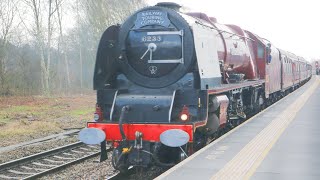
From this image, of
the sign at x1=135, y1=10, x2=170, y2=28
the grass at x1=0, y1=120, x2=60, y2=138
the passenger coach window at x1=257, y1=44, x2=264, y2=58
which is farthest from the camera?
the passenger coach window at x1=257, y1=44, x2=264, y2=58

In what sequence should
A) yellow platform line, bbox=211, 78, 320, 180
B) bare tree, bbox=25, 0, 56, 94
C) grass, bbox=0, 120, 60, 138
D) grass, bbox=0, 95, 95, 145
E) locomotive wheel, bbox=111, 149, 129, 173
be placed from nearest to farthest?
yellow platform line, bbox=211, 78, 320, 180
locomotive wheel, bbox=111, 149, 129, 173
grass, bbox=0, 120, 60, 138
grass, bbox=0, 95, 95, 145
bare tree, bbox=25, 0, 56, 94

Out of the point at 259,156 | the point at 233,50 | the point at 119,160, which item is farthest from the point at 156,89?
the point at 233,50

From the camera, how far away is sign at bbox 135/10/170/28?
8.12 meters

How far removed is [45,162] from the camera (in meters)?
9.71

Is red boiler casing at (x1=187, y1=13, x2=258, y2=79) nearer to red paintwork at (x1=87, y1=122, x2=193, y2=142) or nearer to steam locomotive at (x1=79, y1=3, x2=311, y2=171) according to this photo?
steam locomotive at (x1=79, y1=3, x2=311, y2=171)

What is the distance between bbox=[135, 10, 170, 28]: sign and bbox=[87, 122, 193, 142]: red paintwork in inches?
80.9

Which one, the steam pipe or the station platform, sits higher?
the steam pipe

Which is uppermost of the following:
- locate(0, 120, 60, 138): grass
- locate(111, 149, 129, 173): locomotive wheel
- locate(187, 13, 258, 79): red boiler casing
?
locate(187, 13, 258, 79): red boiler casing

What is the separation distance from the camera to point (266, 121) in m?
12.1

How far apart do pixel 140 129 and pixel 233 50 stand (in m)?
4.76

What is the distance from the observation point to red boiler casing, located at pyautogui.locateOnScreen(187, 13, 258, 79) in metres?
10.4

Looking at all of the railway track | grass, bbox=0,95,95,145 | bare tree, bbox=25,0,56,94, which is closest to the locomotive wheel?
the railway track

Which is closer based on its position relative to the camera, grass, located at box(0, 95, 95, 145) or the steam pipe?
the steam pipe

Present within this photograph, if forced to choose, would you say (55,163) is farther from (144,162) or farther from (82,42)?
(82,42)
